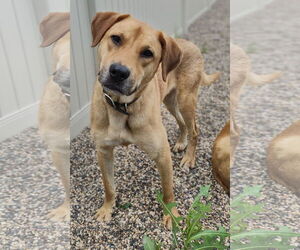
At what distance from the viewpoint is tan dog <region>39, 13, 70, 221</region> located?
1472 millimetres

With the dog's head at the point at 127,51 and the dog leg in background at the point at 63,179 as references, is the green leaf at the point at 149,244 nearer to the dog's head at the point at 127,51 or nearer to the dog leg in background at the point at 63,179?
the dog leg in background at the point at 63,179

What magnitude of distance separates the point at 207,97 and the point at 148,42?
21.1 inches

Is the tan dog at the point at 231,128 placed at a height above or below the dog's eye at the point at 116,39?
below

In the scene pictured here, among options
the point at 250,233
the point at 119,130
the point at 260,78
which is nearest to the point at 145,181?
the point at 119,130

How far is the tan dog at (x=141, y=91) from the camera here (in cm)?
128

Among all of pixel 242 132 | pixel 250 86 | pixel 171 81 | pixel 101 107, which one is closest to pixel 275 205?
pixel 242 132

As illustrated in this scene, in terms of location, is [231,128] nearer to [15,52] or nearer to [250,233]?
[250,233]

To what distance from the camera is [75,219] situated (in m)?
1.59

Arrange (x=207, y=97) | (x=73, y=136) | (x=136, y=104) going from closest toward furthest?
1. (x=136, y=104)
2. (x=73, y=136)
3. (x=207, y=97)

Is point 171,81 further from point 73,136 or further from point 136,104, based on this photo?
point 73,136

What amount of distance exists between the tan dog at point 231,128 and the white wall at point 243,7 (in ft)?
0.41

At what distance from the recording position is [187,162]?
1.54 metres

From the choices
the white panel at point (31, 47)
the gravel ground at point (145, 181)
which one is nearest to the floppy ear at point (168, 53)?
the gravel ground at point (145, 181)

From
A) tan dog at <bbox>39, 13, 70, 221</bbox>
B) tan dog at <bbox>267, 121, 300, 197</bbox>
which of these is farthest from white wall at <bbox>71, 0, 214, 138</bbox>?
tan dog at <bbox>267, 121, 300, 197</bbox>
